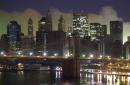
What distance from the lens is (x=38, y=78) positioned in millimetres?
79000

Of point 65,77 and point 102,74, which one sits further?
point 102,74

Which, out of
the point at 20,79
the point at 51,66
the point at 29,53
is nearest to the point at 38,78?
the point at 20,79

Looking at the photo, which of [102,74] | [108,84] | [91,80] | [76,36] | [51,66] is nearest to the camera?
[108,84]

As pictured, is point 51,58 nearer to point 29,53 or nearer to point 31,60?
point 31,60

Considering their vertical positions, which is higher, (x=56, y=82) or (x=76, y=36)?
(x=76, y=36)

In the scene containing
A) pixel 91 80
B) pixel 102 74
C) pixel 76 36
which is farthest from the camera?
pixel 102 74

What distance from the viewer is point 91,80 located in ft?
247

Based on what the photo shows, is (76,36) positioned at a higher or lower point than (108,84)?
higher

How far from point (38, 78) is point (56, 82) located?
21.0 feet

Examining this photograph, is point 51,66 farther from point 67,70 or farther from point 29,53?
point 67,70

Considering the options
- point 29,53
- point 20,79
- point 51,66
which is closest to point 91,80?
point 20,79

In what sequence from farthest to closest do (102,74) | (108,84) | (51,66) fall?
(51,66)
(102,74)
(108,84)

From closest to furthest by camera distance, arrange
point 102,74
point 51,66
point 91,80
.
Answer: point 91,80 → point 102,74 → point 51,66

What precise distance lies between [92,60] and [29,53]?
37.9ft
